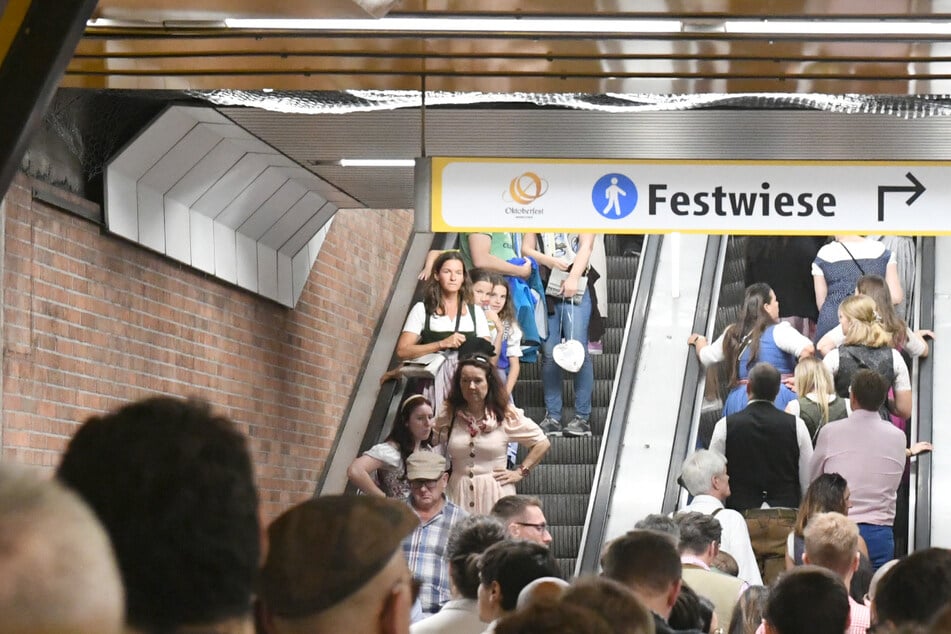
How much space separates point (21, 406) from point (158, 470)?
19.0ft

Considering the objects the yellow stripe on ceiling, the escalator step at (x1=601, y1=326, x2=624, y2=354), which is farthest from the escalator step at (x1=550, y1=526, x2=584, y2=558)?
the yellow stripe on ceiling

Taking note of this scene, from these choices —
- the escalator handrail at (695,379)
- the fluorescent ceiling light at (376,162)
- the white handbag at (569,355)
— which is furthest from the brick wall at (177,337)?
the escalator handrail at (695,379)

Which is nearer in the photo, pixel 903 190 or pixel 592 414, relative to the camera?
pixel 903 190

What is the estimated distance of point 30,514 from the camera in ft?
3.76

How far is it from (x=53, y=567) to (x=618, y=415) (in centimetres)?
935

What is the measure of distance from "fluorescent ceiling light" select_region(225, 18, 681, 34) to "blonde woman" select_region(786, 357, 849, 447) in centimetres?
387

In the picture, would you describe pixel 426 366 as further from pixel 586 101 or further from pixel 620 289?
pixel 620 289

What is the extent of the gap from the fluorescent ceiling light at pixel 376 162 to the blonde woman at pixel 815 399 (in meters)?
2.79

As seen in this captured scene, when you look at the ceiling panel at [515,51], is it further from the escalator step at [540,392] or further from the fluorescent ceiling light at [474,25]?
the escalator step at [540,392]

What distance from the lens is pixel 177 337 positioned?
8.97m

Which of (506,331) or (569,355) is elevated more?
(506,331)

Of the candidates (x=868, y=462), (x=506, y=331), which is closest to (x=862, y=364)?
(x=868, y=462)

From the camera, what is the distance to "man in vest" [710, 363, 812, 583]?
869 centimetres

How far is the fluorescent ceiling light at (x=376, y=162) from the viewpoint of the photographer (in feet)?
30.9
